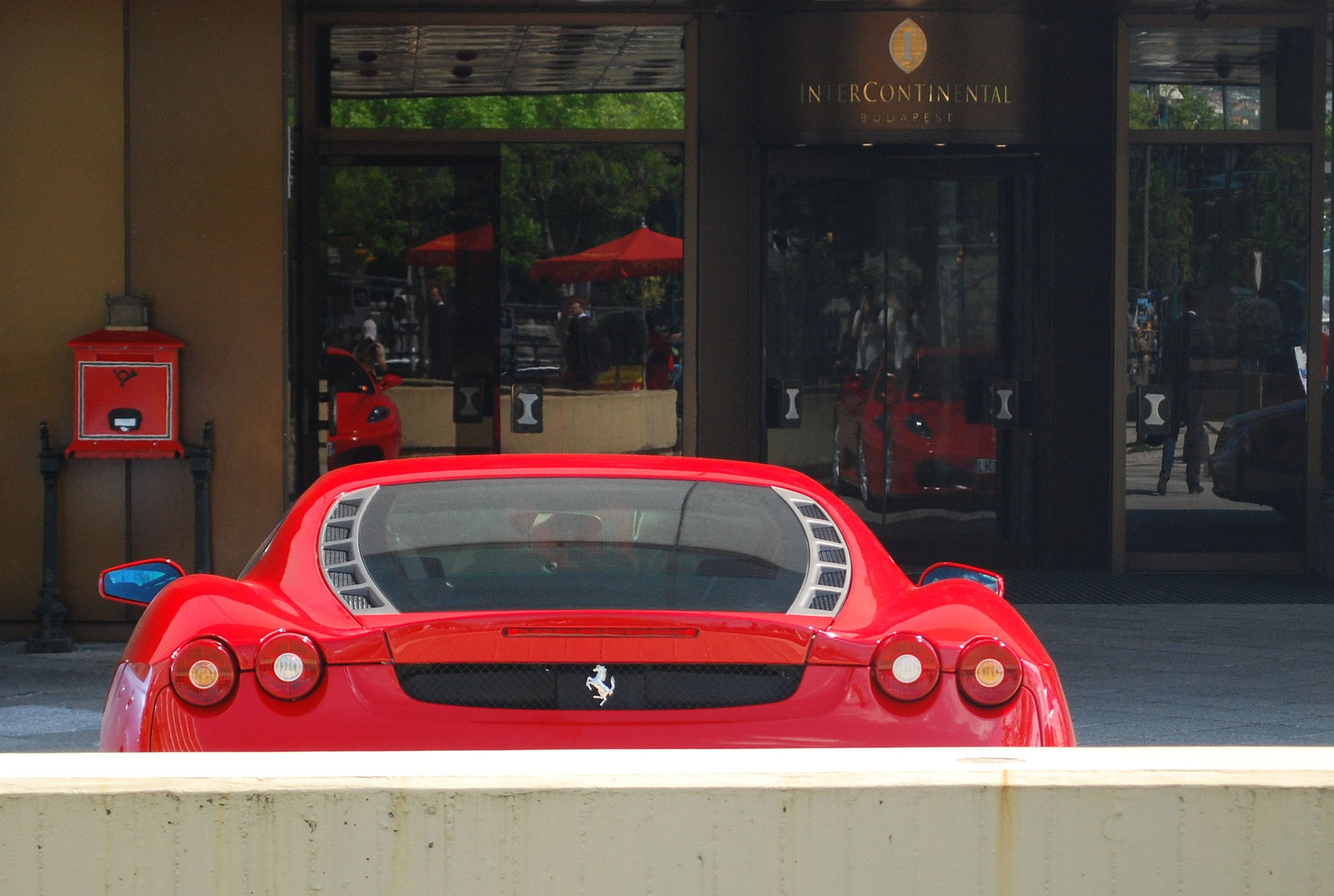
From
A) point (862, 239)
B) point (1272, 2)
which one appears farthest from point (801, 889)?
point (1272, 2)

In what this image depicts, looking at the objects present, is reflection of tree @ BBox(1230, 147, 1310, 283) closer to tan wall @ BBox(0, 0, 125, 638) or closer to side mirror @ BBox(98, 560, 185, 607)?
tan wall @ BBox(0, 0, 125, 638)

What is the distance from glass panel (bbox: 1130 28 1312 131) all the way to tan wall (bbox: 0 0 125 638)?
248 inches

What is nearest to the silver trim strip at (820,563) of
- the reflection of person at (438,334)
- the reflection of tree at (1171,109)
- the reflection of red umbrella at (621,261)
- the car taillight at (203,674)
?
the car taillight at (203,674)

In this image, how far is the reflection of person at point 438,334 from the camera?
1095cm

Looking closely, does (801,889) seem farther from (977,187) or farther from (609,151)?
(977,187)

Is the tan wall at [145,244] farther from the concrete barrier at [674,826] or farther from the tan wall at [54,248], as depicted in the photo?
the concrete barrier at [674,826]

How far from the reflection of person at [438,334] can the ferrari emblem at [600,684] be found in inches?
Answer: 306

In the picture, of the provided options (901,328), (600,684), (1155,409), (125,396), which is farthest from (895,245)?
(600,684)

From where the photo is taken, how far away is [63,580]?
8.71 meters

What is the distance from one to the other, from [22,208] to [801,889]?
282 inches

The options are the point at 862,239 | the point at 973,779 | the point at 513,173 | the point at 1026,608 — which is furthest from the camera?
the point at 862,239

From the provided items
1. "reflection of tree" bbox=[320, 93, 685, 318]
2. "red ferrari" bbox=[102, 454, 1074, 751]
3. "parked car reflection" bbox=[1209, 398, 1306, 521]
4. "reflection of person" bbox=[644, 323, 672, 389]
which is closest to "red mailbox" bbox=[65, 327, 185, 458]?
"reflection of tree" bbox=[320, 93, 685, 318]

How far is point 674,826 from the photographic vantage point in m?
2.61

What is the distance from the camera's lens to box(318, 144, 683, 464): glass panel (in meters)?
10.8
